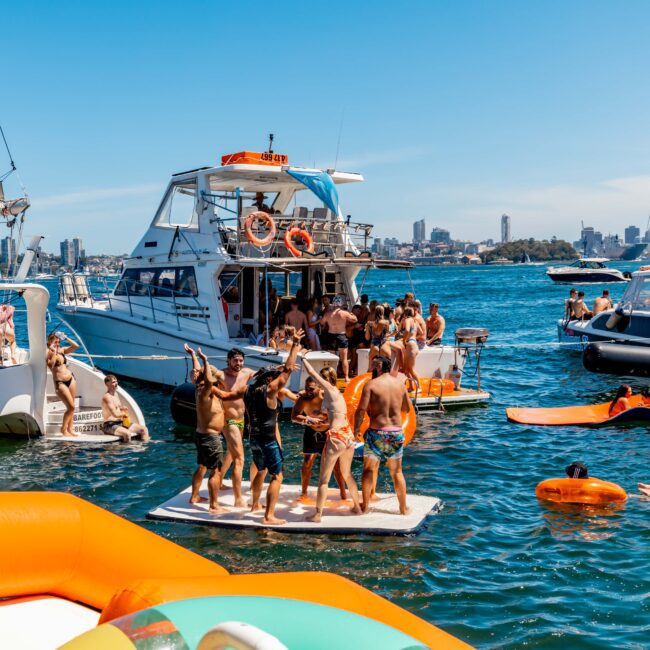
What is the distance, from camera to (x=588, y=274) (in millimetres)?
85188

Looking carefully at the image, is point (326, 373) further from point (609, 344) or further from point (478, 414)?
point (609, 344)

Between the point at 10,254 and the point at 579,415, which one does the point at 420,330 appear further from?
the point at 10,254

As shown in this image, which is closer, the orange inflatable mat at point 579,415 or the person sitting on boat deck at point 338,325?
the orange inflatable mat at point 579,415

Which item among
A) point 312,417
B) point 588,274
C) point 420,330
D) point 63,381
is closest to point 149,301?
point 63,381

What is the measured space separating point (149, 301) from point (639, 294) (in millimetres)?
13410

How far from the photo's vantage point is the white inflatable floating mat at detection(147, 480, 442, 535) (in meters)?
8.85

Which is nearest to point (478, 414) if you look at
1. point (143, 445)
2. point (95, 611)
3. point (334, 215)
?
point (334, 215)

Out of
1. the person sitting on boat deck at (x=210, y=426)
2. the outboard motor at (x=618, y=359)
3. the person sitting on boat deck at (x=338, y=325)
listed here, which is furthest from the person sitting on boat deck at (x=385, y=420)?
the outboard motor at (x=618, y=359)

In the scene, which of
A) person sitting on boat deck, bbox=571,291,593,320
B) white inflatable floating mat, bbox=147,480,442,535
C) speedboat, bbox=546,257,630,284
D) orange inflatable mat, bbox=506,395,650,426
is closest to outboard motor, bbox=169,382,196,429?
white inflatable floating mat, bbox=147,480,442,535

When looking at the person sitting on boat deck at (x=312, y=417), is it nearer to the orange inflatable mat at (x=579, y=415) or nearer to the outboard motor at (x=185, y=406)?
the outboard motor at (x=185, y=406)

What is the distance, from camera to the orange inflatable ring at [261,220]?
15.5m

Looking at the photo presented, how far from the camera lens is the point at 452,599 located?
7.48 meters

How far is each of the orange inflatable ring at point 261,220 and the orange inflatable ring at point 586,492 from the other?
766 cm

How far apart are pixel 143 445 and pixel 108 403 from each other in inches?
38.8
